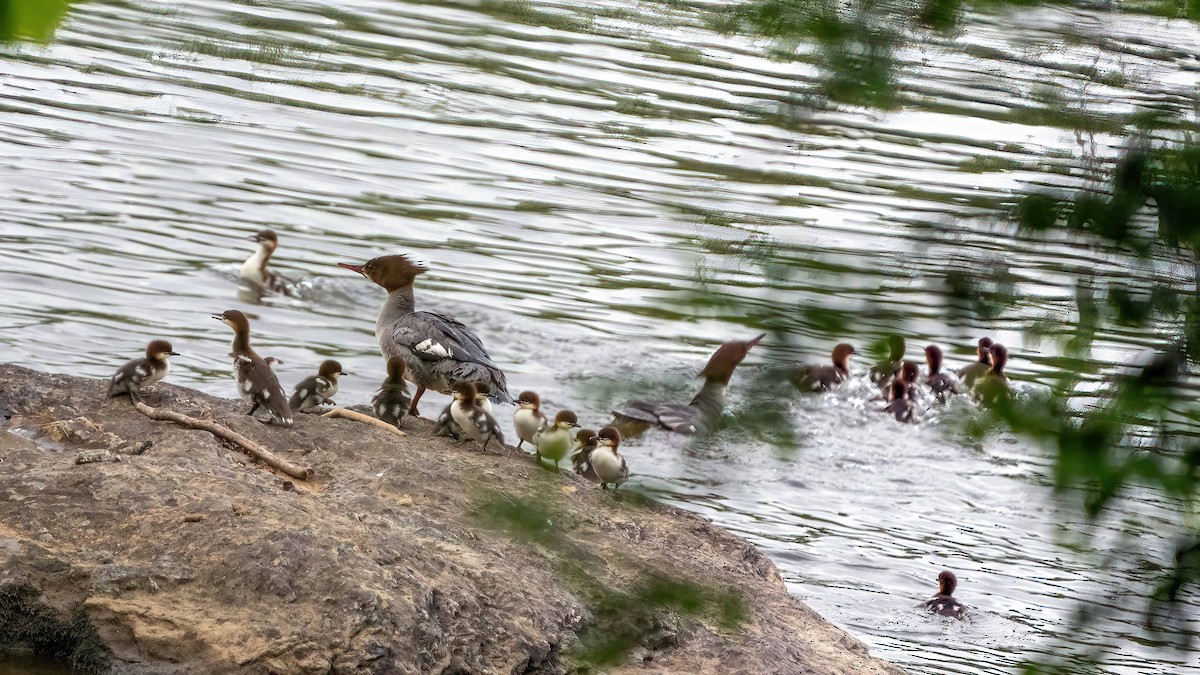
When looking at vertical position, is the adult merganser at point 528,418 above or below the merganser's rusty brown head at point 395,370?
below

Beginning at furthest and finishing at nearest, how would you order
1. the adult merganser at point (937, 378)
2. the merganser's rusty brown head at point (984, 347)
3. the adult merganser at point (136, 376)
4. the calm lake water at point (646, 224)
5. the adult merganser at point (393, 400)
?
the adult merganser at point (937, 378)
the adult merganser at point (393, 400)
the adult merganser at point (136, 376)
the merganser's rusty brown head at point (984, 347)
the calm lake water at point (646, 224)

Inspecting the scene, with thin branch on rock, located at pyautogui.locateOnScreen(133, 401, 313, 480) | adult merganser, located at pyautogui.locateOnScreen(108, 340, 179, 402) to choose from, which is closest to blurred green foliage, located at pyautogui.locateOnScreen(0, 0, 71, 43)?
thin branch on rock, located at pyautogui.locateOnScreen(133, 401, 313, 480)

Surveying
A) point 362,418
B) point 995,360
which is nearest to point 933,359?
point 362,418

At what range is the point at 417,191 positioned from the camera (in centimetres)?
1311

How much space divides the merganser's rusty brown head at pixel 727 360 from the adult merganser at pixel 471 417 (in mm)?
4228

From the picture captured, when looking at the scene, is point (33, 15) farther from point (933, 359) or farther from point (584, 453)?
point (933, 359)

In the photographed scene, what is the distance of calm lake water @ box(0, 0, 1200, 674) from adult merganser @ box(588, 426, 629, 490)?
1.08 ft

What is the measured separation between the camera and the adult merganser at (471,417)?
20.6 ft

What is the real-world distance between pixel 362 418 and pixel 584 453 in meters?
1.21

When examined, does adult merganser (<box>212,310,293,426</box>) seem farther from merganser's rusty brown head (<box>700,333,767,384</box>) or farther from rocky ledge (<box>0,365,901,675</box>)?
merganser's rusty brown head (<box>700,333,767,384</box>)

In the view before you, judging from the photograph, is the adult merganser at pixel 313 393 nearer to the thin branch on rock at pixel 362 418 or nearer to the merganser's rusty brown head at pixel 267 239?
the thin branch on rock at pixel 362 418

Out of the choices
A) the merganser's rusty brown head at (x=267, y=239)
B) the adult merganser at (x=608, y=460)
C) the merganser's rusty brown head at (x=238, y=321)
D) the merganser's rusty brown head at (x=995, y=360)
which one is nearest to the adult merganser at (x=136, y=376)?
the adult merganser at (x=608, y=460)

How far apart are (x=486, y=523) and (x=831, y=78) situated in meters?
0.50

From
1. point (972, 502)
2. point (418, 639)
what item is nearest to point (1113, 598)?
point (418, 639)
